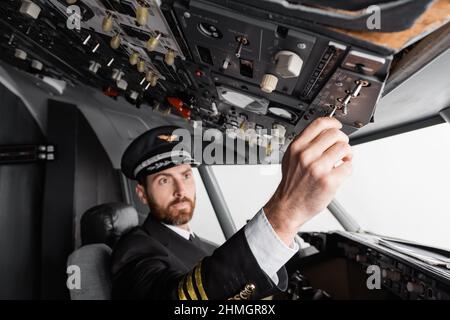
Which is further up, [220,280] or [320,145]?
[320,145]

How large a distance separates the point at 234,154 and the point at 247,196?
69cm

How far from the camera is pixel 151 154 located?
189cm

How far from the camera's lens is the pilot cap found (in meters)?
1.89

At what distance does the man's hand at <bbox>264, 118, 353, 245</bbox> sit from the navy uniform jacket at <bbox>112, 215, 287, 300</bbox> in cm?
17

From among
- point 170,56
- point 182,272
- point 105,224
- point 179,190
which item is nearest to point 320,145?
point 182,272

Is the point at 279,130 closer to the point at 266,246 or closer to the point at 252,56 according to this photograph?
the point at 252,56

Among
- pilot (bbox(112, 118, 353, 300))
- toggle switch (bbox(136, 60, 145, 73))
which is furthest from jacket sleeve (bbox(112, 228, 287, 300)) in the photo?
toggle switch (bbox(136, 60, 145, 73))

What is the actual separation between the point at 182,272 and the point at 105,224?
146 centimetres

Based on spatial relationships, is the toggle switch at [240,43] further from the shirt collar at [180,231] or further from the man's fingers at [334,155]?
the shirt collar at [180,231]

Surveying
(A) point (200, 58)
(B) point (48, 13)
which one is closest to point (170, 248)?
(A) point (200, 58)

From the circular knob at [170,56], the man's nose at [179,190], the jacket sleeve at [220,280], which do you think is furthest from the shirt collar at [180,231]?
the circular knob at [170,56]

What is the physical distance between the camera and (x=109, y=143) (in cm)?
439

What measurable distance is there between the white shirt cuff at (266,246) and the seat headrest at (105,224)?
73.6 inches

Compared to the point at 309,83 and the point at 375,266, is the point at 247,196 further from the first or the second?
the point at 309,83
